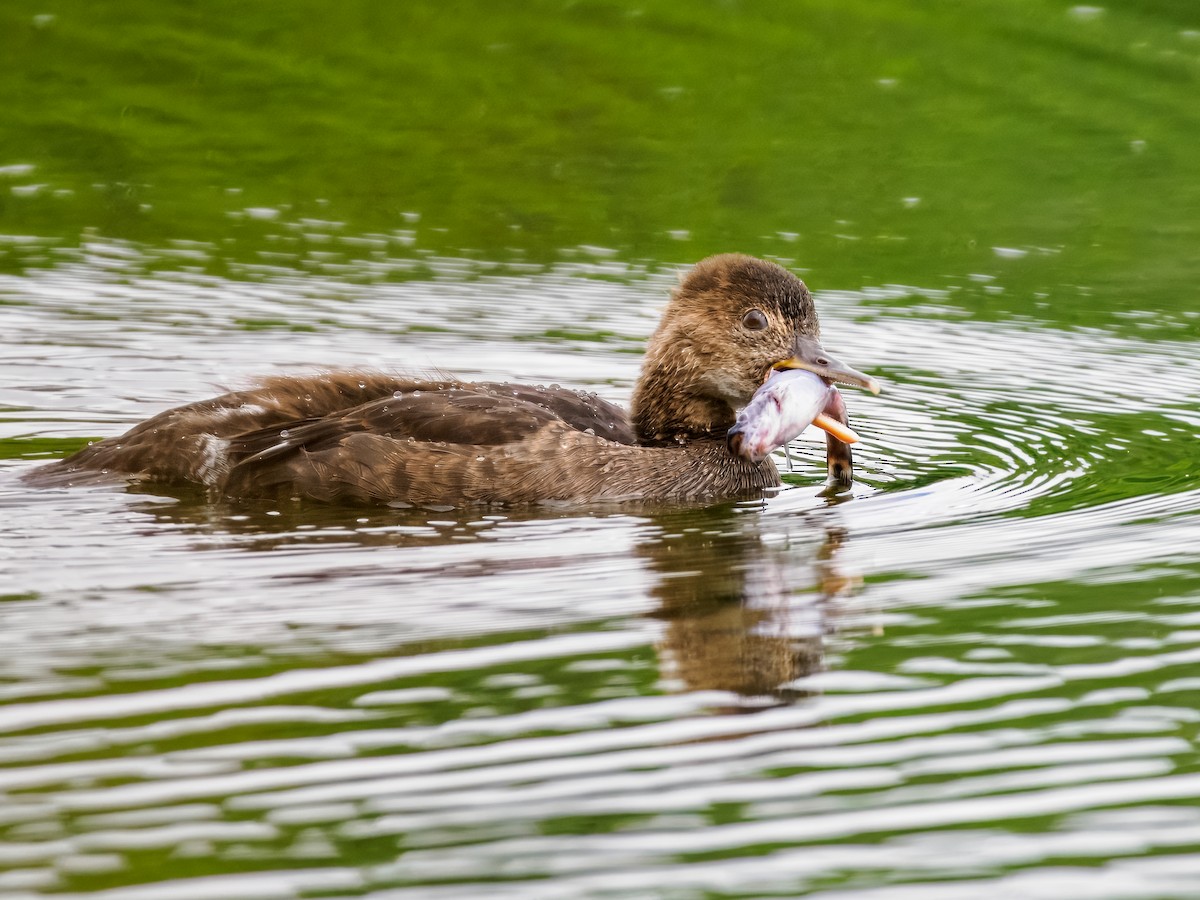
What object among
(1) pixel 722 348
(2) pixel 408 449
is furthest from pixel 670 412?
(2) pixel 408 449

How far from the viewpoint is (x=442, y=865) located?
457 centimetres

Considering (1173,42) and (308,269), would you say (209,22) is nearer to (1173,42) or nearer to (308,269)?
(308,269)

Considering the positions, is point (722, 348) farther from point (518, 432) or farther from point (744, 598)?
point (744, 598)

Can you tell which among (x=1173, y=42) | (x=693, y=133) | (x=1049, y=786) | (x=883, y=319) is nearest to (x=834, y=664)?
(x=1049, y=786)

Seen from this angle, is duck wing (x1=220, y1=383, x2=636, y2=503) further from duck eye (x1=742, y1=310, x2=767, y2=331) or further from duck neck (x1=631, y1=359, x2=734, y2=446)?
duck eye (x1=742, y1=310, x2=767, y2=331)

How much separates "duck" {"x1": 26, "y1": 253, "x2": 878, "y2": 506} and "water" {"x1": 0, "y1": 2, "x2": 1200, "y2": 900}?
0.64 ft

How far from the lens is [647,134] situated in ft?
63.7

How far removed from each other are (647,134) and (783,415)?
10.5m

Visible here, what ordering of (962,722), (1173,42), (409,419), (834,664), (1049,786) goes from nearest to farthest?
(1049,786) → (962,722) → (834,664) → (409,419) → (1173,42)

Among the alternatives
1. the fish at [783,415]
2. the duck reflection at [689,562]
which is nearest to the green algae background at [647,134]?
the fish at [783,415]

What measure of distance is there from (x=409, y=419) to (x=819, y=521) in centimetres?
191

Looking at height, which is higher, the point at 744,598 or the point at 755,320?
the point at 755,320

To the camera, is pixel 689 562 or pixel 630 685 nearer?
pixel 630 685

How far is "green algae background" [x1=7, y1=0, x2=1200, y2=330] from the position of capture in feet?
50.6
